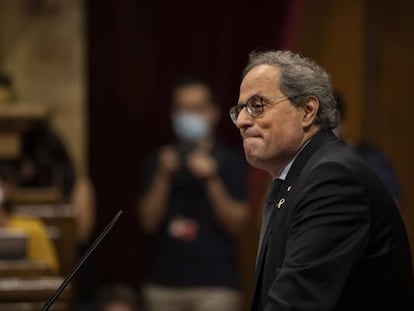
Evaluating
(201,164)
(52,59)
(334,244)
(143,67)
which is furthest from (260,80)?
(52,59)

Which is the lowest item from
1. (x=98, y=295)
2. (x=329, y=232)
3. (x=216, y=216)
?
(x=98, y=295)

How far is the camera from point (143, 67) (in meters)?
7.20

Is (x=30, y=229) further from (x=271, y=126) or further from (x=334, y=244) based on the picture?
(x=334, y=244)

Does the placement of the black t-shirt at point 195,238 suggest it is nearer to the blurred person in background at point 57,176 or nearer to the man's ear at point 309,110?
the blurred person in background at point 57,176

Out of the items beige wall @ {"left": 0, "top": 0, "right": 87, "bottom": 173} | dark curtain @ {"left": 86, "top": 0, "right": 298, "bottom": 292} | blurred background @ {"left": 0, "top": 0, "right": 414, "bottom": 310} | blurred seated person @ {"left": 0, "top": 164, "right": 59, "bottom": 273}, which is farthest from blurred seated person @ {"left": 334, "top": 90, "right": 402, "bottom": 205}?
beige wall @ {"left": 0, "top": 0, "right": 87, "bottom": 173}

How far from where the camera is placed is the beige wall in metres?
7.17

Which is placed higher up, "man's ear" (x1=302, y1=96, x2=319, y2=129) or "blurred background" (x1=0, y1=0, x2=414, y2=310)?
"man's ear" (x1=302, y1=96, x2=319, y2=129)

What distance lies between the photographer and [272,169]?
318 centimetres

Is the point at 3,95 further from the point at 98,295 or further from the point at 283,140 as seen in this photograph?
the point at 283,140

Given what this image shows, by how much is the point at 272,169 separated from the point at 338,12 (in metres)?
4.37

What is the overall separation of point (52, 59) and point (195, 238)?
1.93 metres

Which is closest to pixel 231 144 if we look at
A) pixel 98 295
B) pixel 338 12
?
pixel 338 12

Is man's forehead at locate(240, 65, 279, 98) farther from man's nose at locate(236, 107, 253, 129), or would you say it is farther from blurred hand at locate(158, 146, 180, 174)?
blurred hand at locate(158, 146, 180, 174)

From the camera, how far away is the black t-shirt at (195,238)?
5.79m
